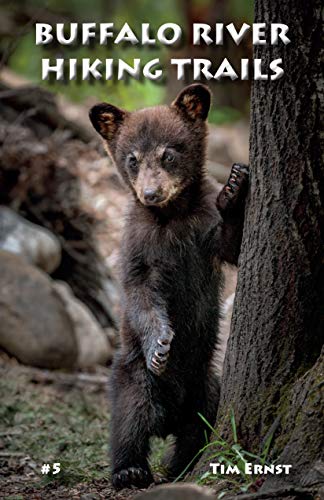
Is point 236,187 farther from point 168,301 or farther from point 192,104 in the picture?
point 192,104

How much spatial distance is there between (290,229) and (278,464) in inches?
40.9

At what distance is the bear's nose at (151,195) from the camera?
4953 millimetres

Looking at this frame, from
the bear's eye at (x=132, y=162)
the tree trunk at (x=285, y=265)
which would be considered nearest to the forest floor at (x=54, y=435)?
the tree trunk at (x=285, y=265)

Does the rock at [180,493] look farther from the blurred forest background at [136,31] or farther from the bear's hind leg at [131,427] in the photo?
the blurred forest background at [136,31]

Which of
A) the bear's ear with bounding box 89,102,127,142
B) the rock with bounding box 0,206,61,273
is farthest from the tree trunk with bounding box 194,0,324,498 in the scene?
the rock with bounding box 0,206,61,273

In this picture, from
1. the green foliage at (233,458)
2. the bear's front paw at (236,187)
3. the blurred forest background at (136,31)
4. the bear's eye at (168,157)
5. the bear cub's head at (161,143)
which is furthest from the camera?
the blurred forest background at (136,31)

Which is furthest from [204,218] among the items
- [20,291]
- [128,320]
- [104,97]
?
[104,97]

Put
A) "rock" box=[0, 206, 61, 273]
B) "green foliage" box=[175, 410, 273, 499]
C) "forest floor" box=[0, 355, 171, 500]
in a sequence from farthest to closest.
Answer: "rock" box=[0, 206, 61, 273], "forest floor" box=[0, 355, 171, 500], "green foliage" box=[175, 410, 273, 499]

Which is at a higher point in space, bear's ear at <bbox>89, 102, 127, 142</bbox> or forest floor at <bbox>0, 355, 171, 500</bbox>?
bear's ear at <bbox>89, 102, 127, 142</bbox>

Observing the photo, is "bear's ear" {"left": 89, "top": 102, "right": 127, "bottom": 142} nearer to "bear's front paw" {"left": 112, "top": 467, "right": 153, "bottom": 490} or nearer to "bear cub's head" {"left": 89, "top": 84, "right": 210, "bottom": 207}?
"bear cub's head" {"left": 89, "top": 84, "right": 210, "bottom": 207}

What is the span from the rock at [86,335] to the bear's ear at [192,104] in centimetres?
341

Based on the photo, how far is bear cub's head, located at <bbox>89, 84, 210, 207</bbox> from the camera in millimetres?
5113

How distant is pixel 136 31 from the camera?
10828 millimetres

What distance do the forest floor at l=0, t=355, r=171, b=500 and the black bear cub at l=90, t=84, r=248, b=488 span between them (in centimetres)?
32
